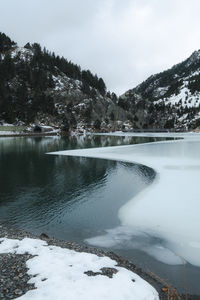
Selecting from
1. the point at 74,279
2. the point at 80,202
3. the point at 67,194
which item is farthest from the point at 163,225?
the point at 67,194

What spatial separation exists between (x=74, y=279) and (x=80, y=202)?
471 inches

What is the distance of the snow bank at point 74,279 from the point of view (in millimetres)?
7664

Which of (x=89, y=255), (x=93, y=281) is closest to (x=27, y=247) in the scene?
(x=89, y=255)

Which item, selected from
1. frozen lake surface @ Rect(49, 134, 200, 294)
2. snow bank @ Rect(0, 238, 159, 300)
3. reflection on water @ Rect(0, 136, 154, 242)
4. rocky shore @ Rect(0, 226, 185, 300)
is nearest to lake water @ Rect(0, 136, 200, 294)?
reflection on water @ Rect(0, 136, 154, 242)

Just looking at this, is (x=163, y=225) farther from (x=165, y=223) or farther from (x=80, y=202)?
(x=80, y=202)

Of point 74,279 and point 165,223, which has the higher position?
point 74,279

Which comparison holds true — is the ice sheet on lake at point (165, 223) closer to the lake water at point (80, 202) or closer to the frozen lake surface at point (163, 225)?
the frozen lake surface at point (163, 225)

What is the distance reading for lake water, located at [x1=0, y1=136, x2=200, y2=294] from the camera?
11867mm

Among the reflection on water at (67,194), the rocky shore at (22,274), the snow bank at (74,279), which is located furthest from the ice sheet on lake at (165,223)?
the snow bank at (74,279)

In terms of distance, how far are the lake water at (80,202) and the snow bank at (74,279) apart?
179cm

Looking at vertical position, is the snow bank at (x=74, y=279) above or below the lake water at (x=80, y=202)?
above

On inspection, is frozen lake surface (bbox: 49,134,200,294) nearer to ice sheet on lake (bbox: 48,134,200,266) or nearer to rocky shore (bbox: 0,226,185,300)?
ice sheet on lake (bbox: 48,134,200,266)

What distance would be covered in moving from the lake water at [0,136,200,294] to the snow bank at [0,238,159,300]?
179 centimetres

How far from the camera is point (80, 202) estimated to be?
2052 cm
